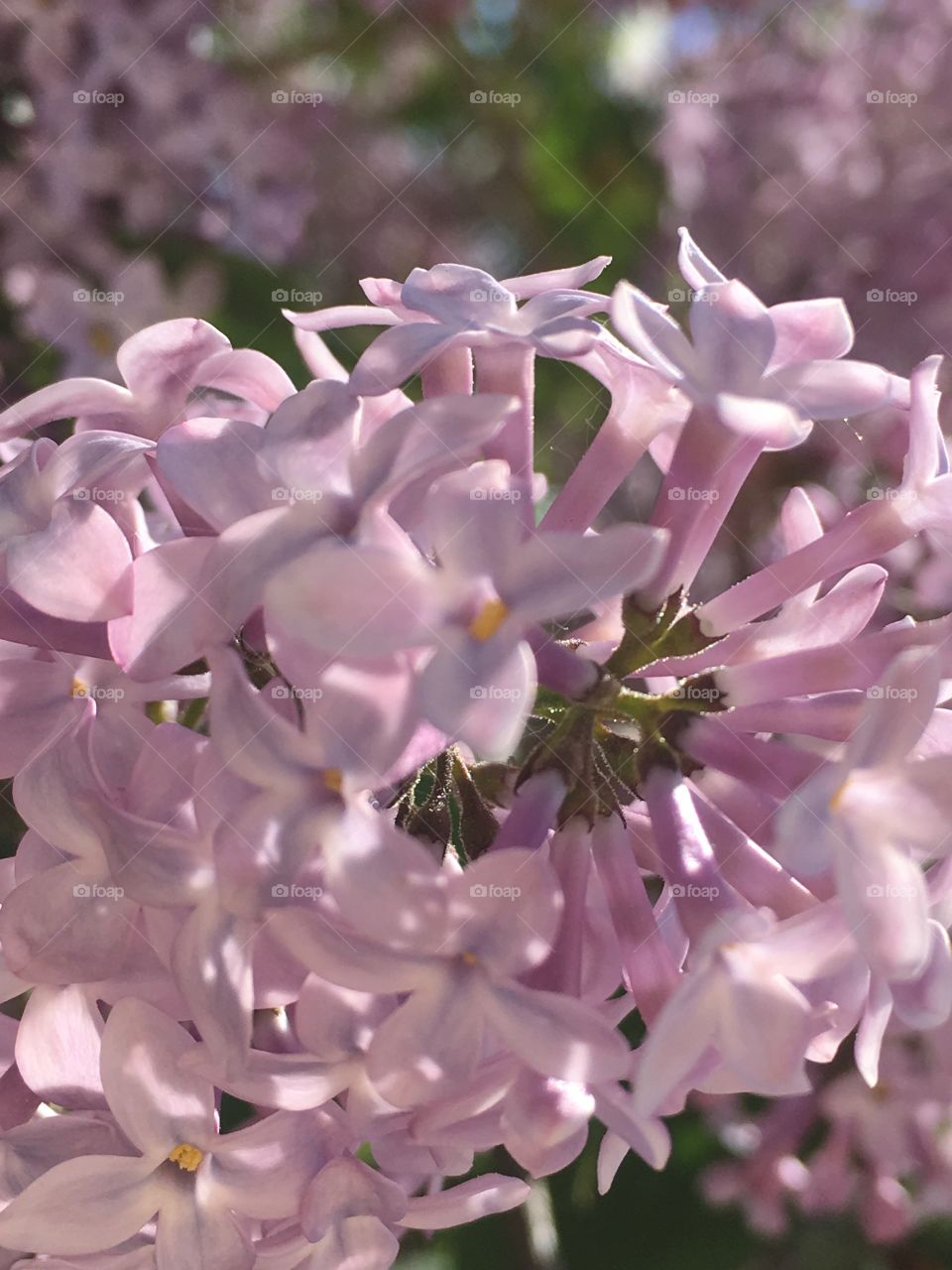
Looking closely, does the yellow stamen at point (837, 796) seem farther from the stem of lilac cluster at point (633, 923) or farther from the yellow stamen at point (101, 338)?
the yellow stamen at point (101, 338)

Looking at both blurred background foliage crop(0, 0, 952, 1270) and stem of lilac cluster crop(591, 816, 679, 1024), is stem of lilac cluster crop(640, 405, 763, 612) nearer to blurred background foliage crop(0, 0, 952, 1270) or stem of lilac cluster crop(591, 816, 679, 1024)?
stem of lilac cluster crop(591, 816, 679, 1024)

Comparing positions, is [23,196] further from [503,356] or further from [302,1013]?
[302,1013]

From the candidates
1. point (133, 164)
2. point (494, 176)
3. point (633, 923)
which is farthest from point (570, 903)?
point (494, 176)

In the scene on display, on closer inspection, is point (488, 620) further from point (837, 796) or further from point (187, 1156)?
point (187, 1156)

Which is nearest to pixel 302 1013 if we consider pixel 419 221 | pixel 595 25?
pixel 419 221

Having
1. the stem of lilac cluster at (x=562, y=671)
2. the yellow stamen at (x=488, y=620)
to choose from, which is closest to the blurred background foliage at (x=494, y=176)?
the stem of lilac cluster at (x=562, y=671)
